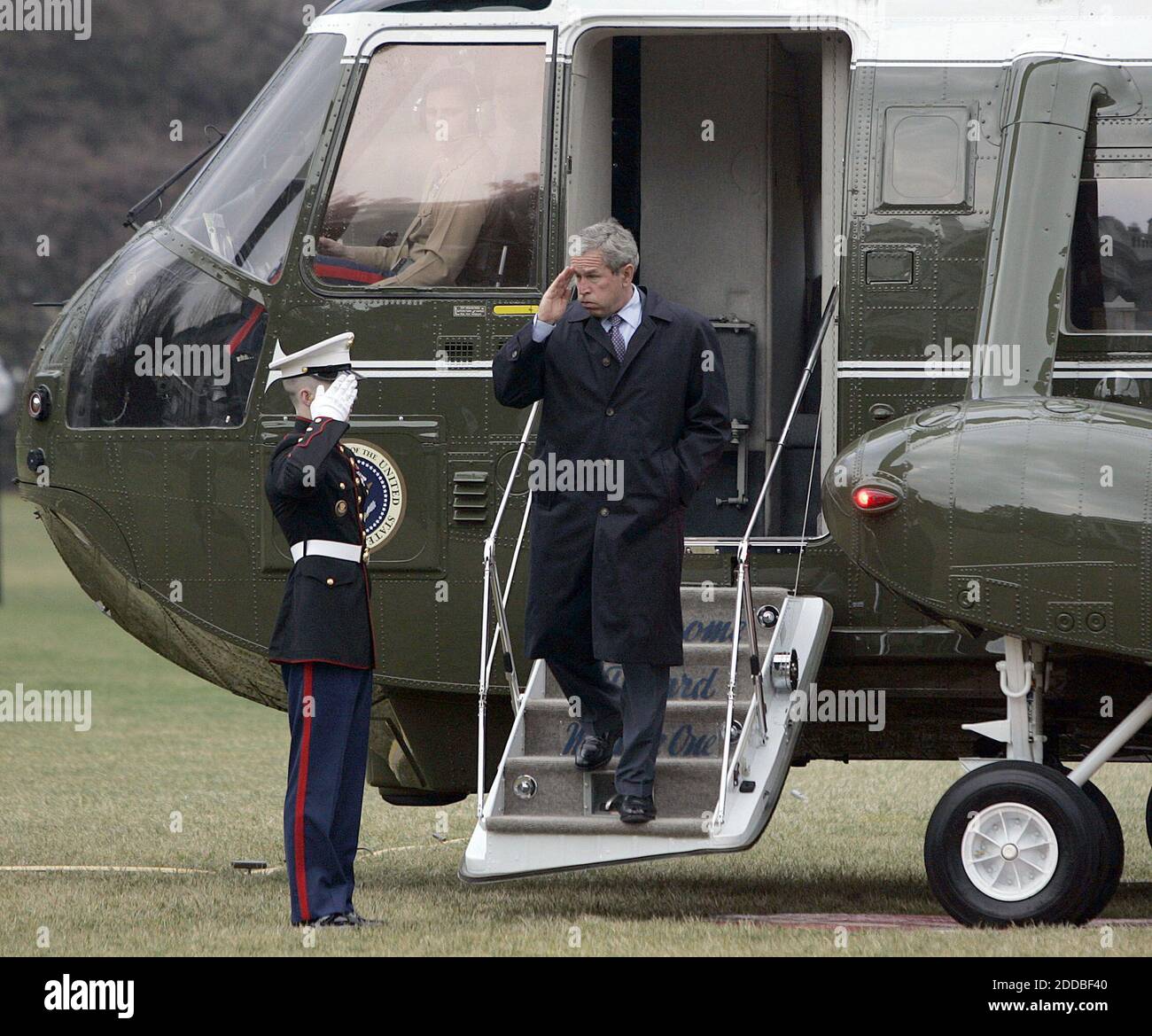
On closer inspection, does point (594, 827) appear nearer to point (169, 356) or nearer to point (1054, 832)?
point (1054, 832)

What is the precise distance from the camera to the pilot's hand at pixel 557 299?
21.9 feet

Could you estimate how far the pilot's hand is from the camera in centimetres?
668

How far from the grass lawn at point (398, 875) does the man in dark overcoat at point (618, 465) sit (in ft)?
2.43

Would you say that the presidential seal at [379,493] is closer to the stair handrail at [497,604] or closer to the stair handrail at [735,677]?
the stair handrail at [497,604]

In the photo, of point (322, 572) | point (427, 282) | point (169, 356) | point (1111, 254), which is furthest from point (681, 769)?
point (169, 356)

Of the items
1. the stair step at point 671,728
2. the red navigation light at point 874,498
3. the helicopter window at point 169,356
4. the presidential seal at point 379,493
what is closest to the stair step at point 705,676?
the stair step at point 671,728

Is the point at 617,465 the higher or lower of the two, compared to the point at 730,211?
lower

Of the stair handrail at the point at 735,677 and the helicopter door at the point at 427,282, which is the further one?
the helicopter door at the point at 427,282

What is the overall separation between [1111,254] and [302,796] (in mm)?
3673

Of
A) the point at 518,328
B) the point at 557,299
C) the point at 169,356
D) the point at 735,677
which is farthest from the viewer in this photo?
the point at 169,356

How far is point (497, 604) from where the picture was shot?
7.14 metres

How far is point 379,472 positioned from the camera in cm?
795

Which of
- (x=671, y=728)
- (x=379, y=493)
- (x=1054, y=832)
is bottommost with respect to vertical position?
(x=1054, y=832)

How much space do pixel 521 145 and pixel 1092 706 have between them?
3121mm
